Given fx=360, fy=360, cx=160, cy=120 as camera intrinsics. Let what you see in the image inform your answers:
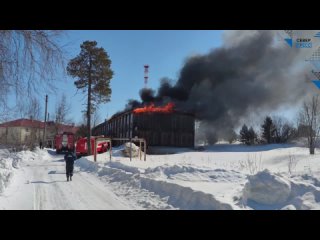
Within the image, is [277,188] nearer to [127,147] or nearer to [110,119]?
[127,147]

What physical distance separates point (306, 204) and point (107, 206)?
496 centimetres

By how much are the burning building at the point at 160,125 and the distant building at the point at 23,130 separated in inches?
429

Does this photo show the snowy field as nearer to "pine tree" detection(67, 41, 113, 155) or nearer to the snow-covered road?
the snow-covered road

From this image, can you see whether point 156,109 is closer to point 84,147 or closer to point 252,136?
point 84,147

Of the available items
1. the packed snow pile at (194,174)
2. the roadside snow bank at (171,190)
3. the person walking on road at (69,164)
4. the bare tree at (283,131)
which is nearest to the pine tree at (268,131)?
the bare tree at (283,131)

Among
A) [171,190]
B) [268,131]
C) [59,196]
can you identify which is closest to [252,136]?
[268,131]

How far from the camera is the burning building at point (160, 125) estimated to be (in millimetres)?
41562

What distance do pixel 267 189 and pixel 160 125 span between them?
34.1 meters

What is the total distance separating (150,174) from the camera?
15.1 m

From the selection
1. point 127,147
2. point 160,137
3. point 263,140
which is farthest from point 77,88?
point 263,140

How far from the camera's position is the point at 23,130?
44562mm

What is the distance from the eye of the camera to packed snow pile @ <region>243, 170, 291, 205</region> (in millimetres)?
8758

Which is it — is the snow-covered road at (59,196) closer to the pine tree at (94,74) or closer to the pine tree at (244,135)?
the pine tree at (94,74)

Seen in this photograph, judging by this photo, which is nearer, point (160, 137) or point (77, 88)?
point (77, 88)
